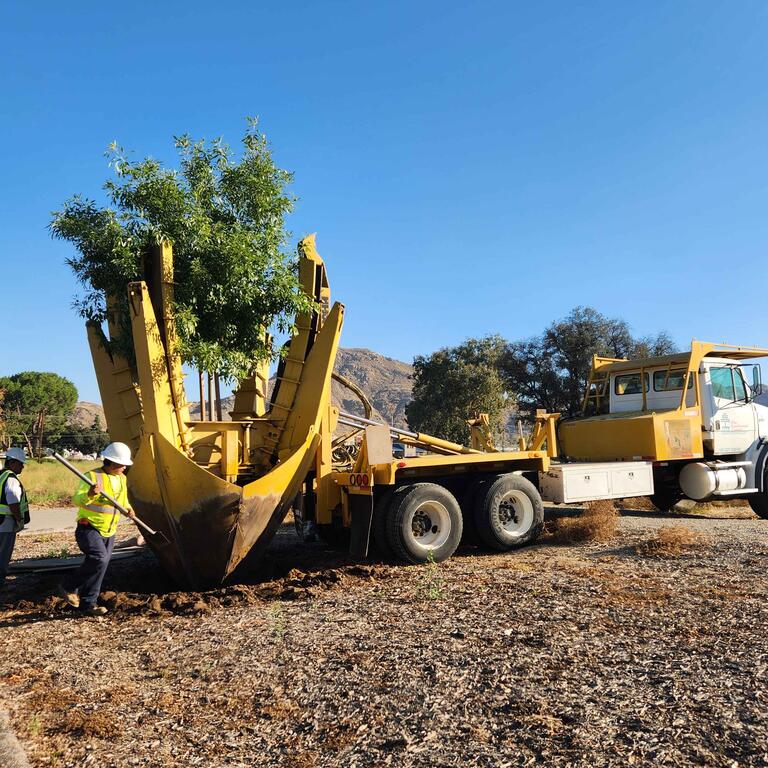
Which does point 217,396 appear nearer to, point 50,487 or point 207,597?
point 207,597

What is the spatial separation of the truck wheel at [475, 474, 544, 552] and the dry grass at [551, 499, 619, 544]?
0.79 metres

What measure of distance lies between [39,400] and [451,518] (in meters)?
68.2

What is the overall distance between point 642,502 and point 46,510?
1621 cm

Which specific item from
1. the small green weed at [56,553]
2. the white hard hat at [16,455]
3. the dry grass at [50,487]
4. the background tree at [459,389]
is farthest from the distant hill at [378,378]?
the white hard hat at [16,455]

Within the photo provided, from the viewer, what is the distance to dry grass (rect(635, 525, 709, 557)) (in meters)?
8.76

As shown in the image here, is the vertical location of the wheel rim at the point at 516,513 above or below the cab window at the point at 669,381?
below

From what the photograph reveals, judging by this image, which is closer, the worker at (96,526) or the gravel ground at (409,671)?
the gravel ground at (409,671)

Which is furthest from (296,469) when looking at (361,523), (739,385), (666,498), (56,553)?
(666,498)

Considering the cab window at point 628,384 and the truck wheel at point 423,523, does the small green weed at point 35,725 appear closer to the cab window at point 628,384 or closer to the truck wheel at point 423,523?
the truck wheel at point 423,523

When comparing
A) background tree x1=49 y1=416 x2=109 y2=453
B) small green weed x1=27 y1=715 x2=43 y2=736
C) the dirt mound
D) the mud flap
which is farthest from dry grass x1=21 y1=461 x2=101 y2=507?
background tree x1=49 y1=416 x2=109 y2=453

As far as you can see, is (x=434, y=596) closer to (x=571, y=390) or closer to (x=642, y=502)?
(x=642, y=502)

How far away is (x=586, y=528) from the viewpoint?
34.4 feet

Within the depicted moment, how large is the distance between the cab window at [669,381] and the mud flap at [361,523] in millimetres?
7078

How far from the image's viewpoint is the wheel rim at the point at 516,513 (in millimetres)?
9797
